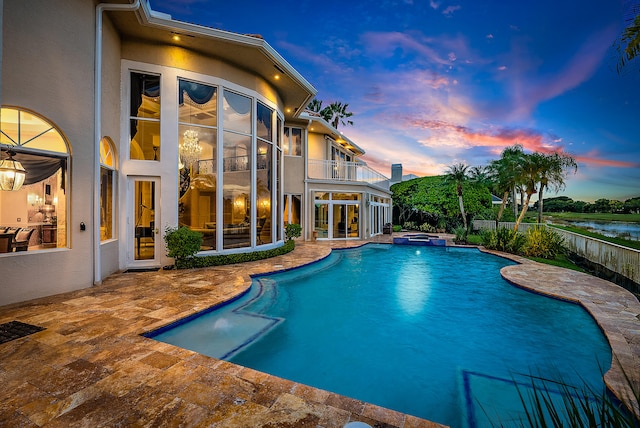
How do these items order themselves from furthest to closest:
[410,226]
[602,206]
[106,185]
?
[410,226]
[602,206]
[106,185]

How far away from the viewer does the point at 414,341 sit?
4801 mm

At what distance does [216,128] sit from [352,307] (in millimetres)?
6912

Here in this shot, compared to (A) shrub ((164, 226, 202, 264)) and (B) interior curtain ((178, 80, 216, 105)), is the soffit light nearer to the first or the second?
(A) shrub ((164, 226, 202, 264))

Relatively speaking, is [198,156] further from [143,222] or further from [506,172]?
[506,172]

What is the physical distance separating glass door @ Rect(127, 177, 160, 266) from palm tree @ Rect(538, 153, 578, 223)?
53.9 feet

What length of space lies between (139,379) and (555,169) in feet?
57.1

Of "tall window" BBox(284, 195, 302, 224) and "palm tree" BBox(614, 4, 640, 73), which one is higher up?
"palm tree" BBox(614, 4, 640, 73)

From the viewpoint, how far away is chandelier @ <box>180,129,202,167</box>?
8.49 meters

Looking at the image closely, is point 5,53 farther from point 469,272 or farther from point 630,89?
point 630,89

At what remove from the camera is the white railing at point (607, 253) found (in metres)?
7.35

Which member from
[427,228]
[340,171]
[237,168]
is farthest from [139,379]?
[427,228]

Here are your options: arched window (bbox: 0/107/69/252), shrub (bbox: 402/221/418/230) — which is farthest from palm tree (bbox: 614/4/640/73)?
shrub (bbox: 402/221/418/230)

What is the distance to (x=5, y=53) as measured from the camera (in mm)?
4750

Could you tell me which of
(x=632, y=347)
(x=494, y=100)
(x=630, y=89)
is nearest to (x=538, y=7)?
(x=494, y=100)
